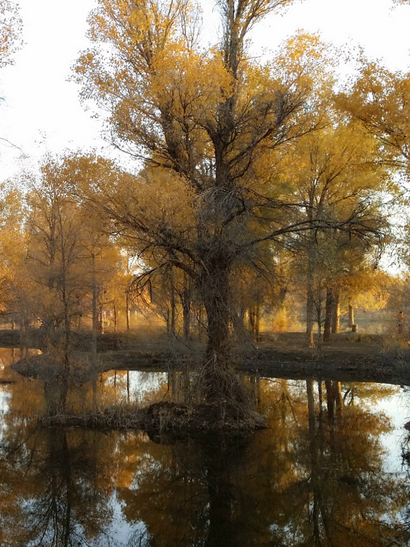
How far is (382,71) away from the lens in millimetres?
10672

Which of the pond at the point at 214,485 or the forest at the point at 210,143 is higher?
the forest at the point at 210,143

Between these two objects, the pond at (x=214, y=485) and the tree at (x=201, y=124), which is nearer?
the pond at (x=214, y=485)

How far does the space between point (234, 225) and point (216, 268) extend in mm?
1069

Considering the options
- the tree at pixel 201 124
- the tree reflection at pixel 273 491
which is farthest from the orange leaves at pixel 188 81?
the tree reflection at pixel 273 491

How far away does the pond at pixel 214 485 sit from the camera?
6.46 m

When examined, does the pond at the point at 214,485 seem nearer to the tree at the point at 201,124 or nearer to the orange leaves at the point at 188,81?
the tree at the point at 201,124

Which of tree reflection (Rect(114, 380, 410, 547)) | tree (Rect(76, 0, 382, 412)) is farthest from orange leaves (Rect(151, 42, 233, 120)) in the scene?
tree reflection (Rect(114, 380, 410, 547))

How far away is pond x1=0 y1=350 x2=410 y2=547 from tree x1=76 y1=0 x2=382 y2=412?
236 centimetres

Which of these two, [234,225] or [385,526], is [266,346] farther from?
[385,526]

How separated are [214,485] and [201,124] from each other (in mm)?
7379

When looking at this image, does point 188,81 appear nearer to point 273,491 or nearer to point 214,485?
point 214,485

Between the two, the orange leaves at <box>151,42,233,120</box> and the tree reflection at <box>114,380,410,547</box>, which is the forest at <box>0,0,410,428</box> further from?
the tree reflection at <box>114,380,410,547</box>

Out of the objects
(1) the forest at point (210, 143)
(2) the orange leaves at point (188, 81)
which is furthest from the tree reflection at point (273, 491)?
(2) the orange leaves at point (188, 81)

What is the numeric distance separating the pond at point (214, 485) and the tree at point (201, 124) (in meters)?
2.36
